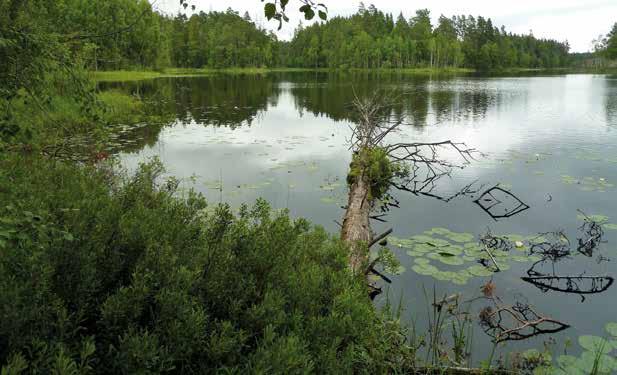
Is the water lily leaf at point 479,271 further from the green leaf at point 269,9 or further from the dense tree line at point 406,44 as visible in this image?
the dense tree line at point 406,44

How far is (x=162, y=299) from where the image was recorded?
3.17m

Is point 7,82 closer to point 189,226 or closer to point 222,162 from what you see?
point 189,226

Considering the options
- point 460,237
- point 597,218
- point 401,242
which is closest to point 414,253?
point 401,242

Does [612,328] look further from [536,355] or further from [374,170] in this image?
[374,170]

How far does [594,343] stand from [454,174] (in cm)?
1044

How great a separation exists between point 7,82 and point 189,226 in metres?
2.18

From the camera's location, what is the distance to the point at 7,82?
4.06m

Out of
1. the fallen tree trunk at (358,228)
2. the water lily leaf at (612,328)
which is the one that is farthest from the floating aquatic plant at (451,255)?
the water lily leaf at (612,328)

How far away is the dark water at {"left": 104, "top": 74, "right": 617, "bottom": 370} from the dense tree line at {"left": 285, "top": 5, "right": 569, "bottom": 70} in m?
99.8

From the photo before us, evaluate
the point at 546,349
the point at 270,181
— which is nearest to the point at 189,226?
the point at 546,349

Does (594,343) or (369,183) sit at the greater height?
(369,183)

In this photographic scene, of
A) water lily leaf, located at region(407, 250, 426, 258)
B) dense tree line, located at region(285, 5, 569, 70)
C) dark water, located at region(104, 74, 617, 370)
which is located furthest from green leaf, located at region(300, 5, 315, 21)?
dense tree line, located at region(285, 5, 569, 70)

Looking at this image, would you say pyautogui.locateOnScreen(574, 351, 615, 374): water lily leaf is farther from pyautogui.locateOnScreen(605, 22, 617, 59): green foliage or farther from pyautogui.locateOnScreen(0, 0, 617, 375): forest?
pyautogui.locateOnScreen(605, 22, 617, 59): green foliage

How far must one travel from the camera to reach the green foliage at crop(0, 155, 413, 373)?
2791mm
